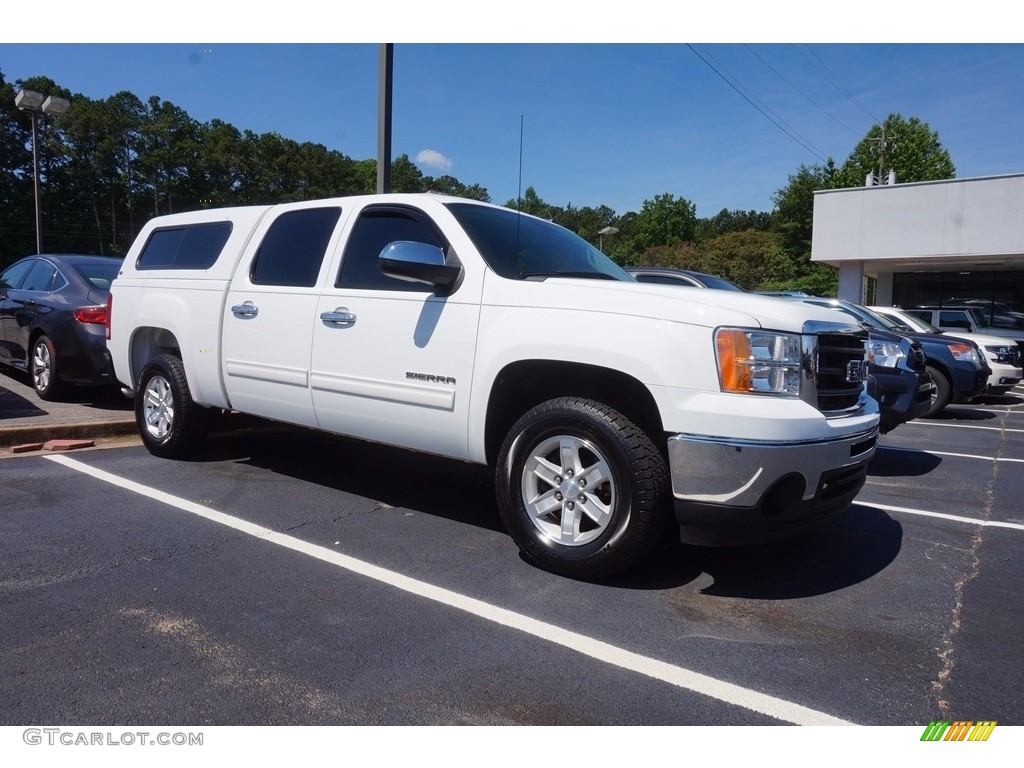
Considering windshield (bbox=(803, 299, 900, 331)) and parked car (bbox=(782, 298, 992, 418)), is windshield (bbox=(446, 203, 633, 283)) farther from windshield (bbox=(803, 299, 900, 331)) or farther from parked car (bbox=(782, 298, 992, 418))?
parked car (bbox=(782, 298, 992, 418))

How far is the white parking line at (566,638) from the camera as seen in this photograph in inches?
99.3

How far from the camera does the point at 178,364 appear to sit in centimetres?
575

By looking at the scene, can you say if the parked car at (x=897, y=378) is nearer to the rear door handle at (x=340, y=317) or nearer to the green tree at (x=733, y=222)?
the rear door handle at (x=340, y=317)

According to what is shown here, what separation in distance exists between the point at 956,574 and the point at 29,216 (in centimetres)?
4968

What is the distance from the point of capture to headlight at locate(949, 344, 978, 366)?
10.1m

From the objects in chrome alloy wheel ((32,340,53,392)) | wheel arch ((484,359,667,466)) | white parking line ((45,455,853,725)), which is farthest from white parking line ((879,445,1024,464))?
chrome alloy wheel ((32,340,53,392))

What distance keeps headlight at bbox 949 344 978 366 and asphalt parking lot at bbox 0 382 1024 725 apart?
5607 millimetres

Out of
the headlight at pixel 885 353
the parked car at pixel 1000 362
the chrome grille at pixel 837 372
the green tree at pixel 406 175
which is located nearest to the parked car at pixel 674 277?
the headlight at pixel 885 353

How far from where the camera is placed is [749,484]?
315 centimetres

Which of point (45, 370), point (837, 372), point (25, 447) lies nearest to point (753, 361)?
point (837, 372)

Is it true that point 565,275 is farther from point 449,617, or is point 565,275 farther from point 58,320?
point 58,320

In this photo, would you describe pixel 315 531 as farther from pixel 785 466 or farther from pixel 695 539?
pixel 785 466

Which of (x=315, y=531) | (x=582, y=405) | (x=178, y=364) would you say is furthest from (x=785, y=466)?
(x=178, y=364)
